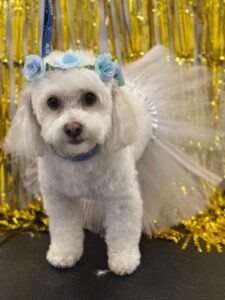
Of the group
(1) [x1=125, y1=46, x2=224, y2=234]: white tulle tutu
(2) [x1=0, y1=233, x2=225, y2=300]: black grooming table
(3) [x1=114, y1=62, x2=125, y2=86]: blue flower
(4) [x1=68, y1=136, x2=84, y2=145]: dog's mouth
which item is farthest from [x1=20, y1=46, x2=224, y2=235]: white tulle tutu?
(4) [x1=68, y1=136, x2=84, y2=145]: dog's mouth

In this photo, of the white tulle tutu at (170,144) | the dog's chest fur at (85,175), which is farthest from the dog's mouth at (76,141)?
the white tulle tutu at (170,144)

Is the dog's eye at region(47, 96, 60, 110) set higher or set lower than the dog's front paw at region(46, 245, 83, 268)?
higher

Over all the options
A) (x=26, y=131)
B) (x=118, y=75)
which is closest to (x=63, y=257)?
(x=26, y=131)

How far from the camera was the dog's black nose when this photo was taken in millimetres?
980

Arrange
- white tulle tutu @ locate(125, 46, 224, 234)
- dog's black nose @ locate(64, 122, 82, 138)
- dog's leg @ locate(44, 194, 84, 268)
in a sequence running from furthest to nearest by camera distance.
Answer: white tulle tutu @ locate(125, 46, 224, 234) < dog's leg @ locate(44, 194, 84, 268) < dog's black nose @ locate(64, 122, 82, 138)

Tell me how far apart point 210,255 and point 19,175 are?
74cm

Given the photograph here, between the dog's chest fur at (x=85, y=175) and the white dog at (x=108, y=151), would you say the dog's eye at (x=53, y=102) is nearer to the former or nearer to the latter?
the white dog at (x=108, y=151)

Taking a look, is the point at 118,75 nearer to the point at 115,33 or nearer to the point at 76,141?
the point at 76,141

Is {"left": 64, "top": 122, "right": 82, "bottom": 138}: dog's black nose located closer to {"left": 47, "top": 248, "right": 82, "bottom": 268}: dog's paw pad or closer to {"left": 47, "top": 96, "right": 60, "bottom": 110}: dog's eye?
{"left": 47, "top": 96, "right": 60, "bottom": 110}: dog's eye

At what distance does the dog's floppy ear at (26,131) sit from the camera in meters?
1.06

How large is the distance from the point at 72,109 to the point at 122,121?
0.12 metres

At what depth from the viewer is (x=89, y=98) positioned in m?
1.03

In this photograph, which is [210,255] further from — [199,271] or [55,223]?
[55,223]

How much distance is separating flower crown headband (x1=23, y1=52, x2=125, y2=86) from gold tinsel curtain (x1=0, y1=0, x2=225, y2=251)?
1.81ft
